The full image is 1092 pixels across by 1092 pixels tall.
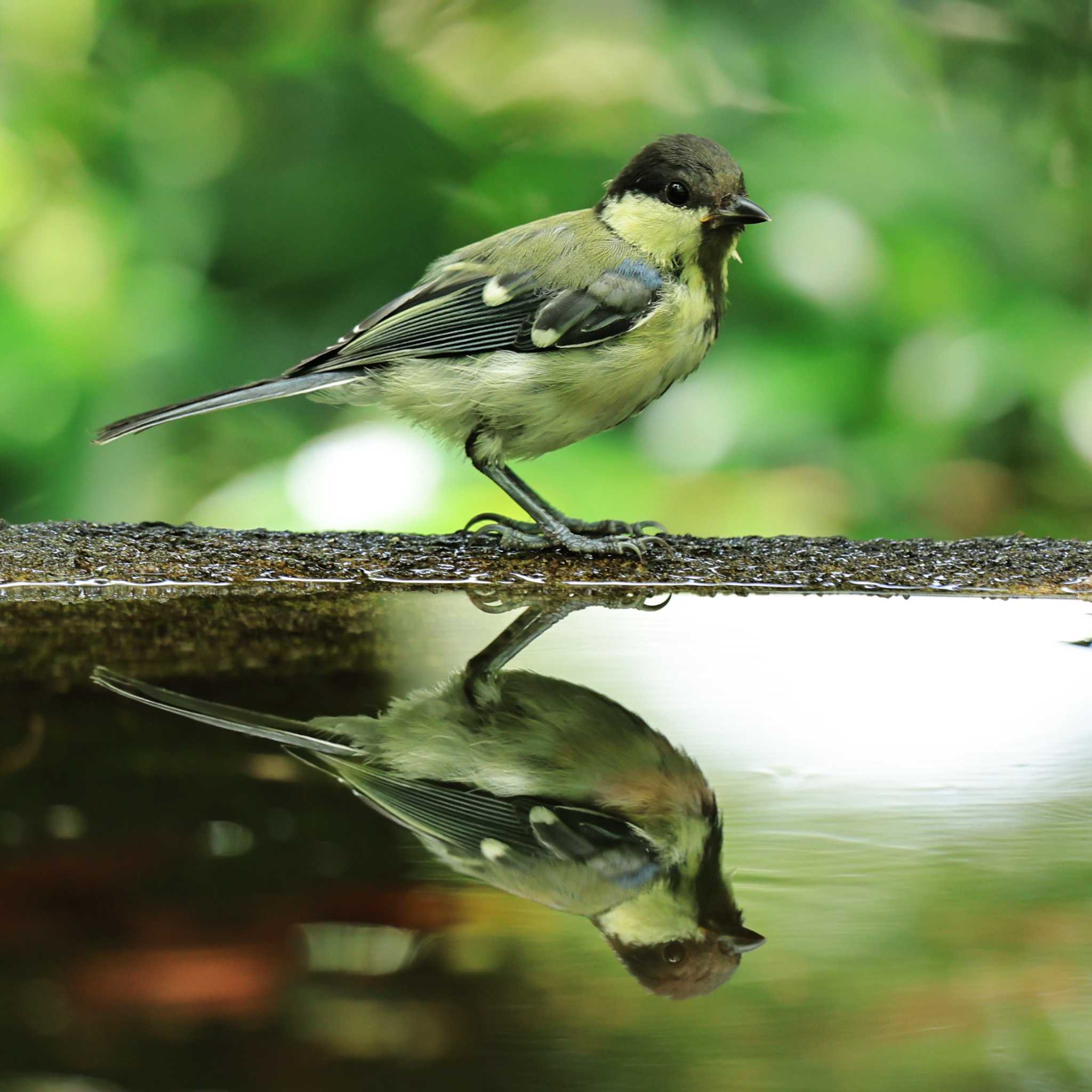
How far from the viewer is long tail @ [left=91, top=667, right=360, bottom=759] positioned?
1579 mm

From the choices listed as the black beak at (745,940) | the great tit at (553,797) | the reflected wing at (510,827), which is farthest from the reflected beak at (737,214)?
the black beak at (745,940)

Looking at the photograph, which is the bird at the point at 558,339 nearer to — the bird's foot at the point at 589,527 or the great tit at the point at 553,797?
the bird's foot at the point at 589,527

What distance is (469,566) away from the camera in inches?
111

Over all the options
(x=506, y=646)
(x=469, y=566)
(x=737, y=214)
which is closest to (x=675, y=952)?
(x=506, y=646)

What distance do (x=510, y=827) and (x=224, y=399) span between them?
1924 mm

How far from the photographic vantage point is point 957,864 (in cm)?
124

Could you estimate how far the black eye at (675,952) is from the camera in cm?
106

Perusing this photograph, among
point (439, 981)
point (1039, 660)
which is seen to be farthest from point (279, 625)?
point (439, 981)

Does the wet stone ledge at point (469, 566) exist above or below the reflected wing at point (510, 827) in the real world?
above

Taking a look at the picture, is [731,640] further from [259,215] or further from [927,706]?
[259,215]

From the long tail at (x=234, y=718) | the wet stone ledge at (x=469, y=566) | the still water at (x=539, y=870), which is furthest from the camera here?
the wet stone ledge at (x=469, y=566)

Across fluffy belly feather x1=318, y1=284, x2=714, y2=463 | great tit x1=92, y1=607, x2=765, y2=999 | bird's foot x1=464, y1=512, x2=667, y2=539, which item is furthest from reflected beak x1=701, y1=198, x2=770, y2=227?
great tit x1=92, y1=607, x2=765, y2=999

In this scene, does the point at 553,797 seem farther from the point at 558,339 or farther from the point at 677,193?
the point at 677,193

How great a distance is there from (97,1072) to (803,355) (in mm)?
4135
